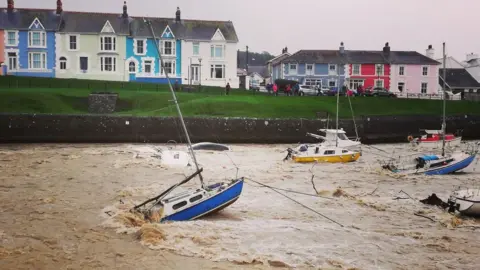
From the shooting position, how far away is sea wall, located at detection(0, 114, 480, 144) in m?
38.9

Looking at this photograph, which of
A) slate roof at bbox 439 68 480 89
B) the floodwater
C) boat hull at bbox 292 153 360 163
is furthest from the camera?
slate roof at bbox 439 68 480 89

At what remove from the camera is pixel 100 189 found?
71.9ft

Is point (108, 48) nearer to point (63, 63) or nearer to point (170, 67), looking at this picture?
point (63, 63)

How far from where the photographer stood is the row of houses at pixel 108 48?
59.2m

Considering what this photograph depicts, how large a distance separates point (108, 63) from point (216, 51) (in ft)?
42.7

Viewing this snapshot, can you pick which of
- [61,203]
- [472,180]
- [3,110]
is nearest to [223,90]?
[3,110]

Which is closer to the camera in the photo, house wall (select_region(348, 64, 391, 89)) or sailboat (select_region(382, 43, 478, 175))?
sailboat (select_region(382, 43, 478, 175))

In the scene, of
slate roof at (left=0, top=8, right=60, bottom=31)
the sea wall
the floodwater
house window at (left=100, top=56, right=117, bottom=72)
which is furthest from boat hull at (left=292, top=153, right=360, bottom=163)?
slate roof at (left=0, top=8, right=60, bottom=31)

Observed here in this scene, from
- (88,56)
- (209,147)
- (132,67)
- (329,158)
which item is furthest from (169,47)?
(329,158)

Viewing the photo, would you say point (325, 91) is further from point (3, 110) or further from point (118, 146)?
point (3, 110)

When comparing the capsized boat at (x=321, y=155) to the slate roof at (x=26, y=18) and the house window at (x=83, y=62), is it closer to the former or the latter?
the house window at (x=83, y=62)

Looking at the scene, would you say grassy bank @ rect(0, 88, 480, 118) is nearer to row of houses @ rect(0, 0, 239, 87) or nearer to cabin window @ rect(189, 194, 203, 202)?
row of houses @ rect(0, 0, 239, 87)

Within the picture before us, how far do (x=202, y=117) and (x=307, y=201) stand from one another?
21575mm

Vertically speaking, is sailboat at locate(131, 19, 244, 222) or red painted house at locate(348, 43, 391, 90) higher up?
red painted house at locate(348, 43, 391, 90)
